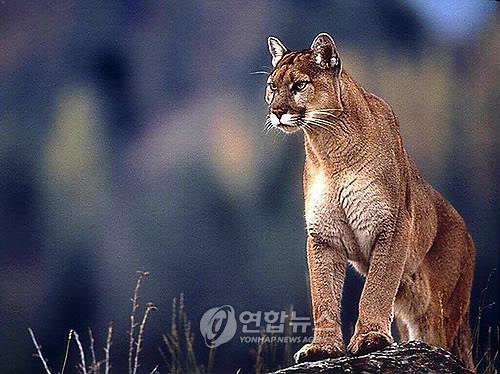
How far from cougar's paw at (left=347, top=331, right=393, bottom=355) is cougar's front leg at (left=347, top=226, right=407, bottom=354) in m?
0.06

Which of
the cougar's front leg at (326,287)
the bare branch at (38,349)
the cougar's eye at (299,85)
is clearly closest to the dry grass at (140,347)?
the bare branch at (38,349)

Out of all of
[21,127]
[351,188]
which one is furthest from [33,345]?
[351,188]

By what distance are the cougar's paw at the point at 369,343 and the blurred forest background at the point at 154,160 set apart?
45cm

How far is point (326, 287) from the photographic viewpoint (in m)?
4.13

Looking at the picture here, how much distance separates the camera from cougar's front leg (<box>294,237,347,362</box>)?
161 inches

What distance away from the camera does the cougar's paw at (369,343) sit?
12.8ft

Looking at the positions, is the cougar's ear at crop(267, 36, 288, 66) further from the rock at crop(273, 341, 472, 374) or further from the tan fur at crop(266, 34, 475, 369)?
the rock at crop(273, 341, 472, 374)

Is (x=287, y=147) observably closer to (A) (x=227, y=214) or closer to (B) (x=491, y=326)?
(A) (x=227, y=214)

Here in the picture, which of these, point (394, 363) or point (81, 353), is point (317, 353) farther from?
point (81, 353)

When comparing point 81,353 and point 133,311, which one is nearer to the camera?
point 81,353

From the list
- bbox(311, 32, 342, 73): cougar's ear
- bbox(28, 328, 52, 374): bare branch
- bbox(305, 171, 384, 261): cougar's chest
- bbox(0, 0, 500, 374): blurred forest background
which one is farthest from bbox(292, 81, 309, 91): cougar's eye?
bbox(28, 328, 52, 374): bare branch

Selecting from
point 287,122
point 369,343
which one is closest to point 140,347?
point 369,343

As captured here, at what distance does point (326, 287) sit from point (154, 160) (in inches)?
43.9

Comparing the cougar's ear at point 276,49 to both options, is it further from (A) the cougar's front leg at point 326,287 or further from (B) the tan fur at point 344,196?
(A) the cougar's front leg at point 326,287
